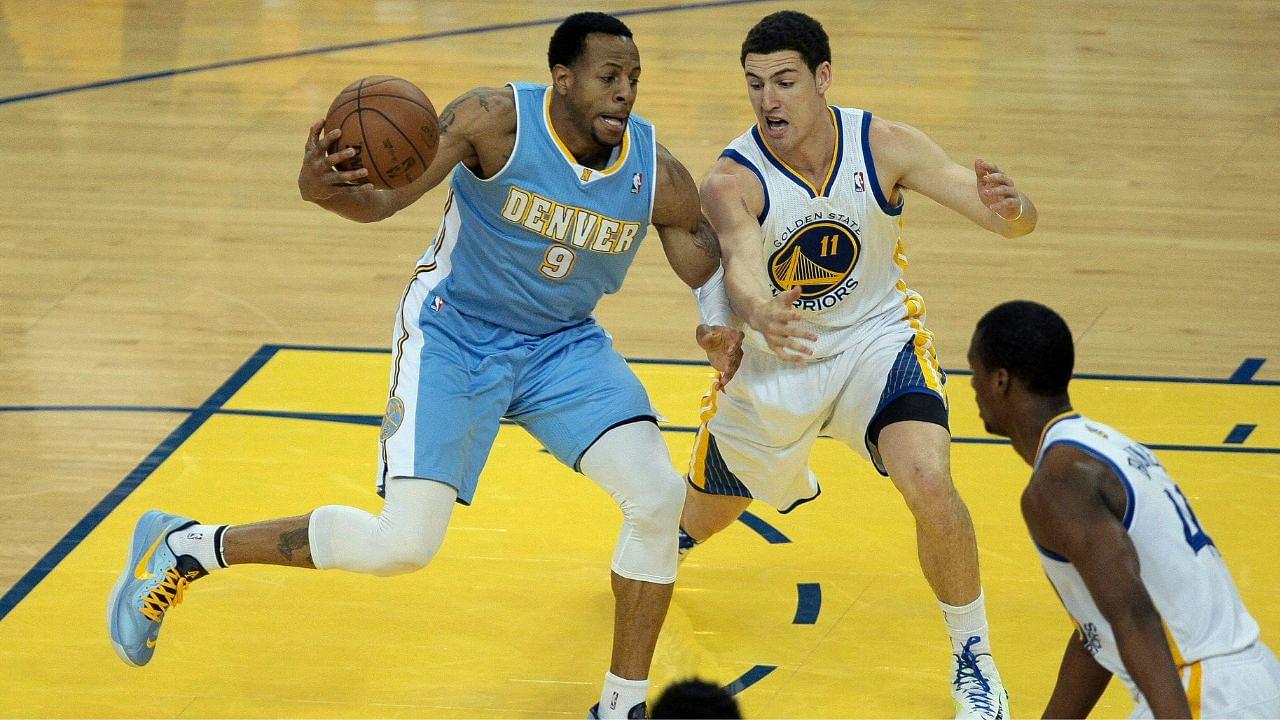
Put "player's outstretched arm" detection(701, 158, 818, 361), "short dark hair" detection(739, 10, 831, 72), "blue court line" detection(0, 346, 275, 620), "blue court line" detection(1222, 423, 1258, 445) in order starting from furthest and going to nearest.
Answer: "blue court line" detection(1222, 423, 1258, 445) < "blue court line" detection(0, 346, 275, 620) < "short dark hair" detection(739, 10, 831, 72) < "player's outstretched arm" detection(701, 158, 818, 361)

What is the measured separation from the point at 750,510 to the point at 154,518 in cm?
232

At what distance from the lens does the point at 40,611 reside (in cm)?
542

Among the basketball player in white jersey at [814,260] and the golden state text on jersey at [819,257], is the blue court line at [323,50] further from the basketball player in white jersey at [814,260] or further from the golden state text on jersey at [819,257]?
the golden state text on jersey at [819,257]

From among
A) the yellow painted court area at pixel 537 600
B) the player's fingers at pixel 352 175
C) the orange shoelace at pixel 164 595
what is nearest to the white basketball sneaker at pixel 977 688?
the yellow painted court area at pixel 537 600


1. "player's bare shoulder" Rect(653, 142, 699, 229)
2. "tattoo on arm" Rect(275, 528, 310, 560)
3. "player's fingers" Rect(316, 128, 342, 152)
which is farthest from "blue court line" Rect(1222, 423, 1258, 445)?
"player's fingers" Rect(316, 128, 342, 152)

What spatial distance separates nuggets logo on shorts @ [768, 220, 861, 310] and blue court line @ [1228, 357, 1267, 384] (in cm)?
295

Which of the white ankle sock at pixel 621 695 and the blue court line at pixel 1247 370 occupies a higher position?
the blue court line at pixel 1247 370

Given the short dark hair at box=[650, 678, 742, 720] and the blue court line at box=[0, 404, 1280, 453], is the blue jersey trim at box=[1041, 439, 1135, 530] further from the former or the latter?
the blue court line at box=[0, 404, 1280, 453]

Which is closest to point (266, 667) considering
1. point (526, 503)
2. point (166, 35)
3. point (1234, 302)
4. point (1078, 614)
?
point (526, 503)

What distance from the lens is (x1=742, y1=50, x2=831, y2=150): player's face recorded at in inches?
205

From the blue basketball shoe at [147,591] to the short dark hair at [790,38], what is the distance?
7.81 feet

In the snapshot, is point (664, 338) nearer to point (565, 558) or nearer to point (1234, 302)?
point (565, 558)

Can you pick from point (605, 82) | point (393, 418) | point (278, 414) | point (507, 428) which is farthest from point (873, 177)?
point (278, 414)

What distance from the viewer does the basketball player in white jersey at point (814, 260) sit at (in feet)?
17.0
